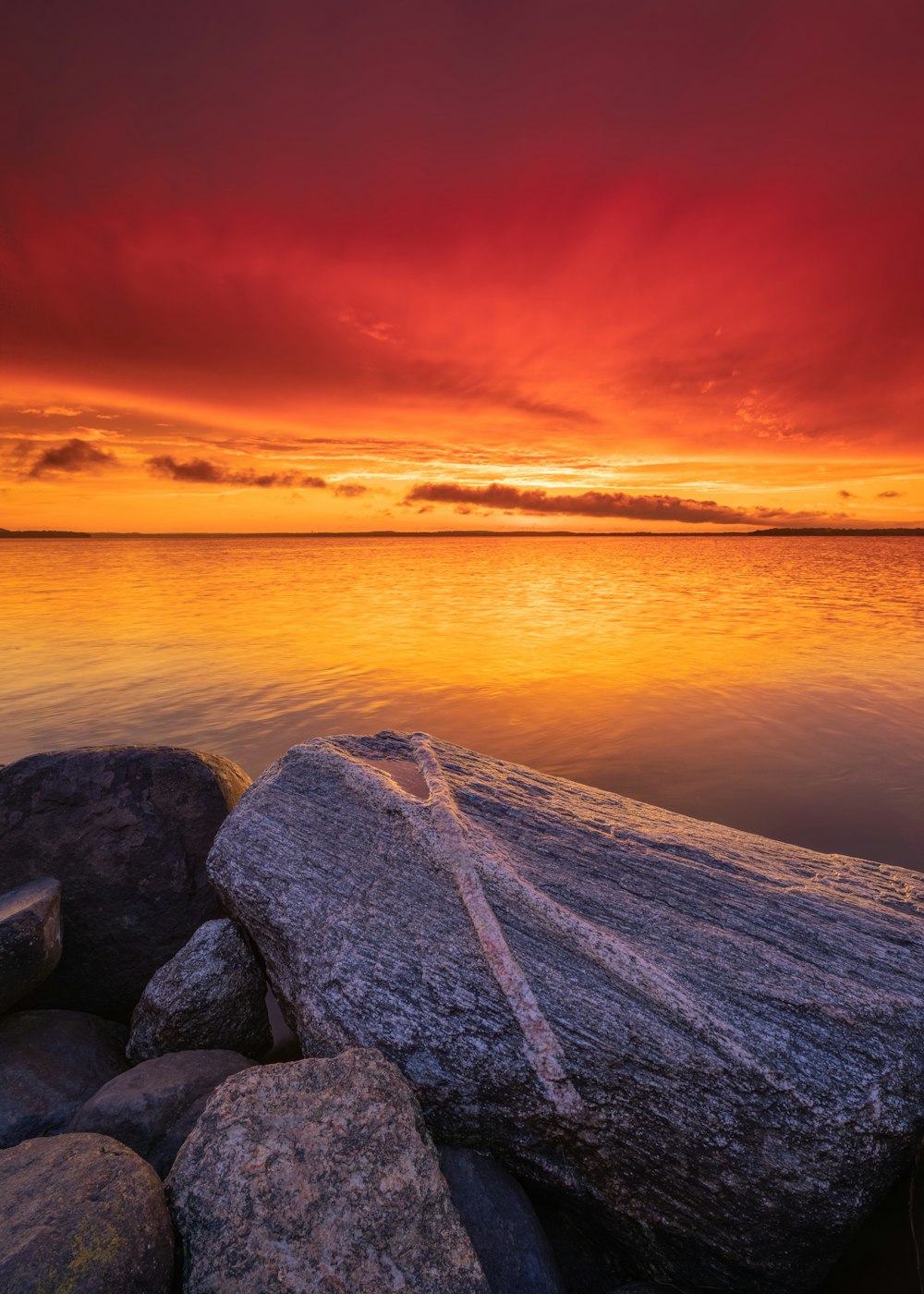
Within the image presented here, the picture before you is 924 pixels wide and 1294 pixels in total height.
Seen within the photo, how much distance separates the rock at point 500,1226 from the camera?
3.43 m

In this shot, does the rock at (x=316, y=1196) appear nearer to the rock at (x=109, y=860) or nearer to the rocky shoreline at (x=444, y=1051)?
the rocky shoreline at (x=444, y=1051)

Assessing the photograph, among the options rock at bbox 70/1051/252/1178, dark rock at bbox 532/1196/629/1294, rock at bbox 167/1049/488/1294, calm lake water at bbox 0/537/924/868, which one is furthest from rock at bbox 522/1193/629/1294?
calm lake water at bbox 0/537/924/868

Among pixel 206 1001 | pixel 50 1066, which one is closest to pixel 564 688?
pixel 206 1001

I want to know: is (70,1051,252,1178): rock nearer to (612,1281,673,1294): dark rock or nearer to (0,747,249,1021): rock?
(0,747,249,1021): rock

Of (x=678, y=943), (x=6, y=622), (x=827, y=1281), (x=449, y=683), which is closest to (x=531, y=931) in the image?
(x=678, y=943)

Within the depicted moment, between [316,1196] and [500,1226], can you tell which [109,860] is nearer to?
[316,1196]

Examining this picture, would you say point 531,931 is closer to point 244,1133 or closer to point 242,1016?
point 244,1133

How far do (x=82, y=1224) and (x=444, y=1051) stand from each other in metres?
1.95

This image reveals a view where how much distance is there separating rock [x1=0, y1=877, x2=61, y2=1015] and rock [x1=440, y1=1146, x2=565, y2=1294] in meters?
3.56

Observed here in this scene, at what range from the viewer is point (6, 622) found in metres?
29.0

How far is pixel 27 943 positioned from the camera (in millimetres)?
5102

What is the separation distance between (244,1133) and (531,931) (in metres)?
2.07

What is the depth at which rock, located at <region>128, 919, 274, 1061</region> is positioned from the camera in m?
5.21

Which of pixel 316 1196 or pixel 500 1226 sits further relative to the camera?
pixel 500 1226
